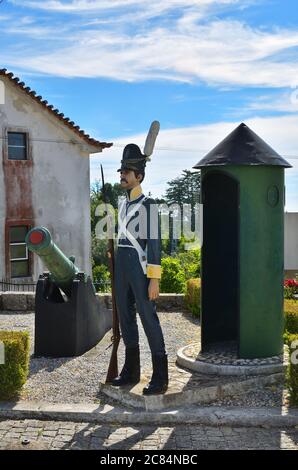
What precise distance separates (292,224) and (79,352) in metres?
13.8

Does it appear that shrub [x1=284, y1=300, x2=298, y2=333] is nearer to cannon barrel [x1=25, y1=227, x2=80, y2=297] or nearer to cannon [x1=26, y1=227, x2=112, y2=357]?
cannon [x1=26, y1=227, x2=112, y2=357]

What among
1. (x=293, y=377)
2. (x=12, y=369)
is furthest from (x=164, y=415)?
(x=12, y=369)

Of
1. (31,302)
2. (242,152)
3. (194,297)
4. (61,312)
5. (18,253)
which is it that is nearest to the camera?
(242,152)

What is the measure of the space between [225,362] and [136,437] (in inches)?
71.7

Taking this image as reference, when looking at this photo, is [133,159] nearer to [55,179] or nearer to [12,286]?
[12,286]

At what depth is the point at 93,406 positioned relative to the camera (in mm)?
6113

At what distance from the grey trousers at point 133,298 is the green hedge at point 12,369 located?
3.41 feet

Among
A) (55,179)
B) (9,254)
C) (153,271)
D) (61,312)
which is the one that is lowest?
(61,312)

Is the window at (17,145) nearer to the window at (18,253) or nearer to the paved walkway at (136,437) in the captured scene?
the window at (18,253)

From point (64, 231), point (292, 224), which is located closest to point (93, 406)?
point (64, 231)

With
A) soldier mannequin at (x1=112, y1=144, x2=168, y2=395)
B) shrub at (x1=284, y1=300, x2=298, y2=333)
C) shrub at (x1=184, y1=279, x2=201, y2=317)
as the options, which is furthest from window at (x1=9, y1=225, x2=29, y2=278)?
soldier mannequin at (x1=112, y1=144, x2=168, y2=395)

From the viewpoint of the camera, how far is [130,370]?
653 centimetres

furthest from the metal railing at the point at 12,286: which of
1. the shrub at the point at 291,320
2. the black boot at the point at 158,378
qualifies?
the black boot at the point at 158,378

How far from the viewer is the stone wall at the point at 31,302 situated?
11883mm
